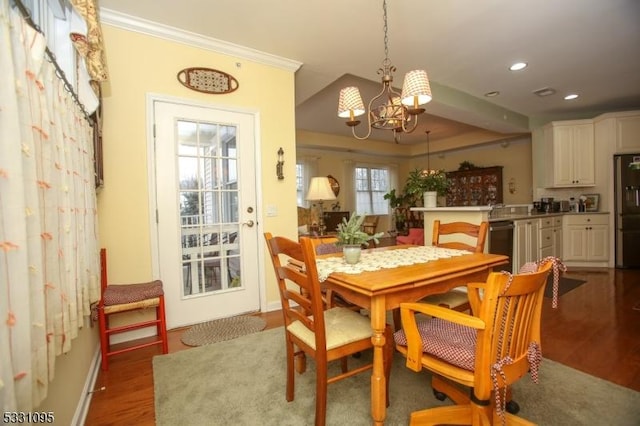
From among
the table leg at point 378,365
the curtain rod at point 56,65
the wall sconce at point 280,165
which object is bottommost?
the table leg at point 378,365

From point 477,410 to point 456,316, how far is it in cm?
45

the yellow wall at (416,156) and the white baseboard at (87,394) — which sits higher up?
the yellow wall at (416,156)

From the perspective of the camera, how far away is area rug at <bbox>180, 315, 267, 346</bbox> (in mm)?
2420

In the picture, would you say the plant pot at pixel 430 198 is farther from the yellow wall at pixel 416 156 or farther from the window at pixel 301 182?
the window at pixel 301 182

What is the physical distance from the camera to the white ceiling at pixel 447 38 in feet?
7.80

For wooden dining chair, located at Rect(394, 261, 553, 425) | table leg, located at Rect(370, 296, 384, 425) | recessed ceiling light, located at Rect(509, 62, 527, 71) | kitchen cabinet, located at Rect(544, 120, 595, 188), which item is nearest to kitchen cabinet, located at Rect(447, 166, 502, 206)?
kitchen cabinet, located at Rect(544, 120, 595, 188)

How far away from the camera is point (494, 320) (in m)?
1.01

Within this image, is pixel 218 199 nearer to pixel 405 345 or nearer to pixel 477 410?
pixel 405 345

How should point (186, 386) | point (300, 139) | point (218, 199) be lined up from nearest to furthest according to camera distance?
point (186, 386)
point (218, 199)
point (300, 139)

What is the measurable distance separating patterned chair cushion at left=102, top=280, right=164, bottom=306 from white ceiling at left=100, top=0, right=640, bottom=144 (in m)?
2.15

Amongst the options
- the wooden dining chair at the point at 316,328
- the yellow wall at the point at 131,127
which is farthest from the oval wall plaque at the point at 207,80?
the wooden dining chair at the point at 316,328

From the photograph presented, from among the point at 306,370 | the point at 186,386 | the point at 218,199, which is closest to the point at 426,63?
the point at 218,199

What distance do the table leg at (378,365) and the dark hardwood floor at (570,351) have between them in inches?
44.9

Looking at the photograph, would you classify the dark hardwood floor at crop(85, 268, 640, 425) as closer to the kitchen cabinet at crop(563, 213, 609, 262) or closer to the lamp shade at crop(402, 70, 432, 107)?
the kitchen cabinet at crop(563, 213, 609, 262)
